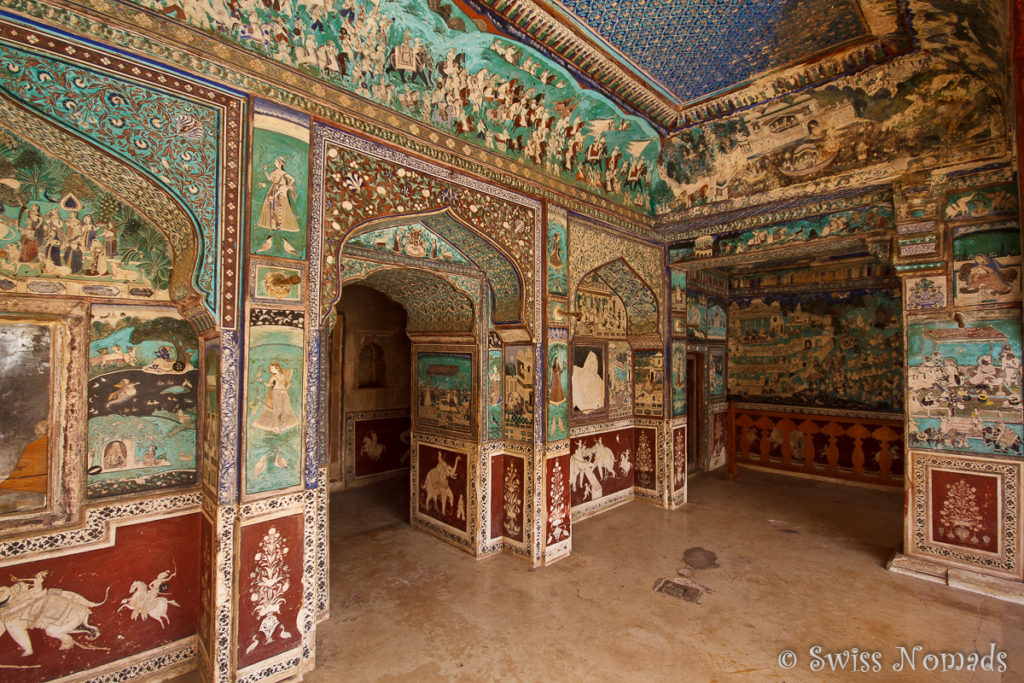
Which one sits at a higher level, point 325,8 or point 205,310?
point 325,8

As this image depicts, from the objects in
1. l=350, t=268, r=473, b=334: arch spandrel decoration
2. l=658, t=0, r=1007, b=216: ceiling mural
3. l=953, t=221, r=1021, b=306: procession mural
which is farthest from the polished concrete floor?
l=658, t=0, r=1007, b=216: ceiling mural

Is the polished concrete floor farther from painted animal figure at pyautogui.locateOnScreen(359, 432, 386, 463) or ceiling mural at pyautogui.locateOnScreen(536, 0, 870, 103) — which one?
ceiling mural at pyautogui.locateOnScreen(536, 0, 870, 103)

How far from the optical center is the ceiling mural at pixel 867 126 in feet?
13.8

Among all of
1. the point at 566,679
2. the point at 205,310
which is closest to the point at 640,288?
A: the point at 566,679

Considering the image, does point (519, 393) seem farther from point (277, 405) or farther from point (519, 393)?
point (277, 405)

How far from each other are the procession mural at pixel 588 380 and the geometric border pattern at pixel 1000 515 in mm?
3654

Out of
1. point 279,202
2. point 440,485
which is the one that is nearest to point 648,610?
point 440,485

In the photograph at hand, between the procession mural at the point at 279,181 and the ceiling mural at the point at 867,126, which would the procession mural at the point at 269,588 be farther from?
the ceiling mural at the point at 867,126

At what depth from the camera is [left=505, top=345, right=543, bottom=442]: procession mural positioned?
5293mm

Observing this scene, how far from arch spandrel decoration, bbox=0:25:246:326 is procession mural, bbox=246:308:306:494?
10.4 inches

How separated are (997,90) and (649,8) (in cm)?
337

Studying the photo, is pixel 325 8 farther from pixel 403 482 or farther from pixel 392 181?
pixel 403 482

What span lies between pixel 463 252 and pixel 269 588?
3.40 meters

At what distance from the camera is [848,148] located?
210 inches
